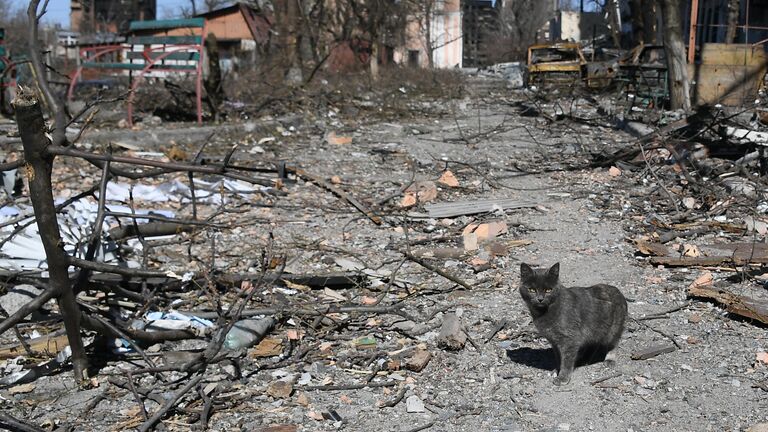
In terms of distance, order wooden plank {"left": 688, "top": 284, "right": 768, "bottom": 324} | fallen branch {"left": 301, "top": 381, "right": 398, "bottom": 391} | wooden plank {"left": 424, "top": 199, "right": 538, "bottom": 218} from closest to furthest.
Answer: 1. fallen branch {"left": 301, "top": 381, "right": 398, "bottom": 391}
2. wooden plank {"left": 688, "top": 284, "right": 768, "bottom": 324}
3. wooden plank {"left": 424, "top": 199, "right": 538, "bottom": 218}

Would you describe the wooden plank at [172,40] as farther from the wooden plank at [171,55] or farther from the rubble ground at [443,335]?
the rubble ground at [443,335]

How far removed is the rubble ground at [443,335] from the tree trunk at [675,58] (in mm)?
5601

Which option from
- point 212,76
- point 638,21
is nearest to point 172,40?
point 212,76

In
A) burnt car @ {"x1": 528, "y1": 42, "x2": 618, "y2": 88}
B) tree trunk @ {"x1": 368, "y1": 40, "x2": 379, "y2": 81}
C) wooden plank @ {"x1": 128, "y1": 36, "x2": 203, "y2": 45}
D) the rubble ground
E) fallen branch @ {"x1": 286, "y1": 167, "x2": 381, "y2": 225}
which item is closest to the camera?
the rubble ground

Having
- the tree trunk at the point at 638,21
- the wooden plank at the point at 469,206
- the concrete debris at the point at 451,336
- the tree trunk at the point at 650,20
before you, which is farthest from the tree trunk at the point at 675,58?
the tree trunk at the point at 638,21

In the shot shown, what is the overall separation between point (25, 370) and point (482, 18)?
7090 centimetres

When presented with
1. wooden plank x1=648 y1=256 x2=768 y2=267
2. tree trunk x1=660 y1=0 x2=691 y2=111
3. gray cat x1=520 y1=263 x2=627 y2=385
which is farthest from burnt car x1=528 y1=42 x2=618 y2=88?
gray cat x1=520 y1=263 x2=627 y2=385

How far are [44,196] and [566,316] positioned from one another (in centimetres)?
266

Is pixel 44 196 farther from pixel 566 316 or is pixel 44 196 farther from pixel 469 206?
pixel 469 206

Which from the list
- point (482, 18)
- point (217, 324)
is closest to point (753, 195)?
point (217, 324)

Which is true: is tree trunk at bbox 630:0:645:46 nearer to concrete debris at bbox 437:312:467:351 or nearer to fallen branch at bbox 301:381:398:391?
concrete debris at bbox 437:312:467:351

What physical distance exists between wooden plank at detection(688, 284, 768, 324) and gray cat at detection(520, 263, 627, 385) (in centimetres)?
114

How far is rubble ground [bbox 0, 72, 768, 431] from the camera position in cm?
395

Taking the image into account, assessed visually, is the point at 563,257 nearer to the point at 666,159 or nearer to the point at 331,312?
the point at 331,312
